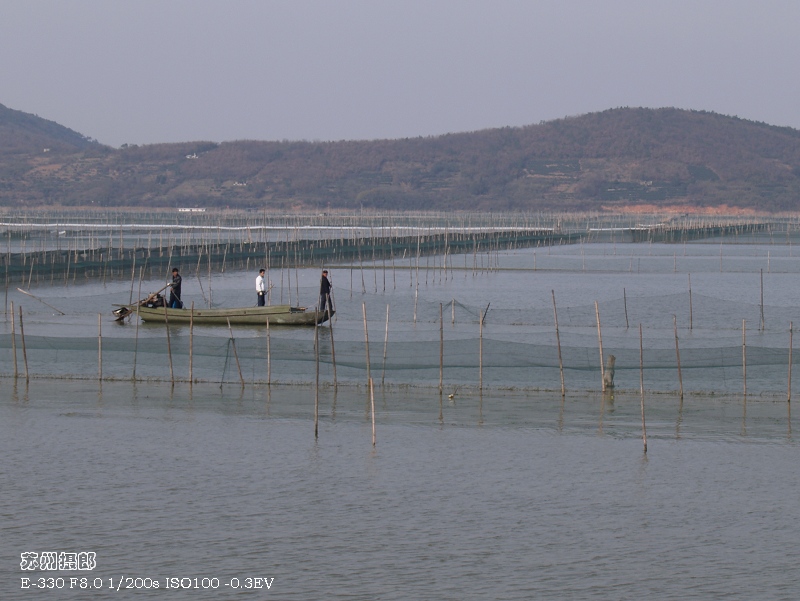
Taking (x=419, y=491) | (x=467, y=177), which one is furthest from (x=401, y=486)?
(x=467, y=177)

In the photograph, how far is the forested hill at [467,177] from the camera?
16800 centimetres

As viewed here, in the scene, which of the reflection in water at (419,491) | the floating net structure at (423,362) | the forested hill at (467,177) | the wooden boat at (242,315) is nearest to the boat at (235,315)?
the wooden boat at (242,315)

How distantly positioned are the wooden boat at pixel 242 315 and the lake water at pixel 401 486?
191 inches

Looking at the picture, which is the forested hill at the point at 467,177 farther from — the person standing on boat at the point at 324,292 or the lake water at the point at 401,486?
the lake water at the point at 401,486

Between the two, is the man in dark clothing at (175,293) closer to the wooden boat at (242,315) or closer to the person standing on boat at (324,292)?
the wooden boat at (242,315)

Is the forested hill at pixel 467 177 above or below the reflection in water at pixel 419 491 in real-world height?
above

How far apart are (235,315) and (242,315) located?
0.48 ft

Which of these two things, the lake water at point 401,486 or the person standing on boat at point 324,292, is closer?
the lake water at point 401,486

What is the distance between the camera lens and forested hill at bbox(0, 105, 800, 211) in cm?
16800

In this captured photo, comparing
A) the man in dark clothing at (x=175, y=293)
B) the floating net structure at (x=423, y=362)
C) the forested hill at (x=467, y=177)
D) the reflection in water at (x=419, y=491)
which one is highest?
the forested hill at (x=467, y=177)

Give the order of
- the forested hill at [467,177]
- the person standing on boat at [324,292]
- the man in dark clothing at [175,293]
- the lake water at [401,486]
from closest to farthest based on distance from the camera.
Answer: the lake water at [401,486], the person standing on boat at [324,292], the man in dark clothing at [175,293], the forested hill at [467,177]

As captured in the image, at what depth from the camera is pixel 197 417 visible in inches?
621

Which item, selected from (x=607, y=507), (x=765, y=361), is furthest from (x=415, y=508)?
(x=765, y=361)

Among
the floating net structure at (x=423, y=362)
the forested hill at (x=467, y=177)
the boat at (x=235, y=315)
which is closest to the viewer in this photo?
the floating net structure at (x=423, y=362)
